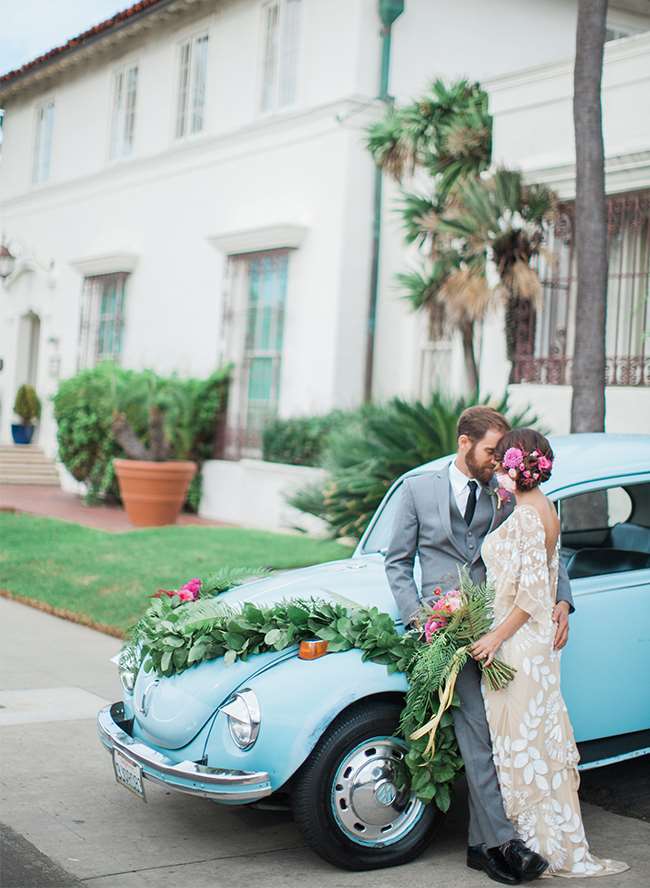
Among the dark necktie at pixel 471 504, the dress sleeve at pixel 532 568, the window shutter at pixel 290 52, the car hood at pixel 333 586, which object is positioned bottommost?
the car hood at pixel 333 586

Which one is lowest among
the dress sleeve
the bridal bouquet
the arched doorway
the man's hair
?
the bridal bouquet

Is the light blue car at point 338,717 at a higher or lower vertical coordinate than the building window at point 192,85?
lower

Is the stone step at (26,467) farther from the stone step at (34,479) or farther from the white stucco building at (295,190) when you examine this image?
the white stucco building at (295,190)

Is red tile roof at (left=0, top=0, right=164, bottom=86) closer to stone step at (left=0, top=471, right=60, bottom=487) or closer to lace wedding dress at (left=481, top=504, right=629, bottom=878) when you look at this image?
stone step at (left=0, top=471, right=60, bottom=487)

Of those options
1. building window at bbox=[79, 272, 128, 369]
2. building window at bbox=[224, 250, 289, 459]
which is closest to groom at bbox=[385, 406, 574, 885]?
building window at bbox=[224, 250, 289, 459]

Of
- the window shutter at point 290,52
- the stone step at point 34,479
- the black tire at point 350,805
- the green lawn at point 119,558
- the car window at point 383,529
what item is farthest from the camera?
the stone step at point 34,479

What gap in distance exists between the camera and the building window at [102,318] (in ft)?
67.7

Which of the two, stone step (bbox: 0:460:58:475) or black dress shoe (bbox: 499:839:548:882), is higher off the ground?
stone step (bbox: 0:460:58:475)

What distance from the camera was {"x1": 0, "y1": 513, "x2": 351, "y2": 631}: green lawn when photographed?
10.4 metres

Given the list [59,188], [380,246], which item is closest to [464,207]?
[380,246]

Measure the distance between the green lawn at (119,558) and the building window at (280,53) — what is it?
22.2 feet

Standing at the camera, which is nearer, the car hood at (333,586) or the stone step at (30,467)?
the car hood at (333,586)

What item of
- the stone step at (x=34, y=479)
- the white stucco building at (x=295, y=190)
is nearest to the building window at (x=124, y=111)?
the white stucco building at (x=295, y=190)

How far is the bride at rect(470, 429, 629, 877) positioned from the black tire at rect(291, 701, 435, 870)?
401mm
